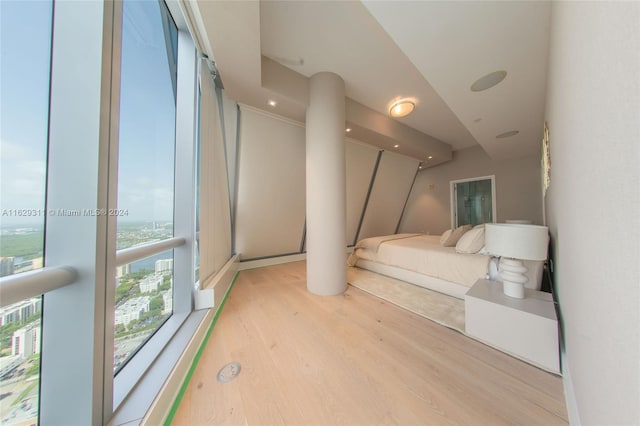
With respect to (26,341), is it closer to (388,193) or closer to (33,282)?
(33,282)

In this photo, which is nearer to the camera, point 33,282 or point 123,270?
point 33,282

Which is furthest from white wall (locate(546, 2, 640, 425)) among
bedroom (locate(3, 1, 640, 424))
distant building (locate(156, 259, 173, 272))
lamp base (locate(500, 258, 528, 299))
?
distant building (locate(156, 259, 173, 272))

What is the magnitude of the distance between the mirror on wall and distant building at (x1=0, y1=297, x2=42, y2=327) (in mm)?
6320

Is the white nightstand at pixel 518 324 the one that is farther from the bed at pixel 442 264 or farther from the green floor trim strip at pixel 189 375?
the green floor trim strip at pixel 189 375

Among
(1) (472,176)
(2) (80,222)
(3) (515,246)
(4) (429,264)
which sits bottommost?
(4) (429,264)

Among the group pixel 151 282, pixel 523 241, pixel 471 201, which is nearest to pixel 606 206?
pixel 523 241

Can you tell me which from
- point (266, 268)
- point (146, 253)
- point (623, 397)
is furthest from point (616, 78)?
point (266, 268)

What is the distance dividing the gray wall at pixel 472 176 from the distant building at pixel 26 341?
20.7 ft

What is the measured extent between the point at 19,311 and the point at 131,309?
568 millimetres

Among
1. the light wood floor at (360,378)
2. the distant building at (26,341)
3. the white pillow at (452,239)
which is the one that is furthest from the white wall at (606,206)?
the white pillow at (452,239)

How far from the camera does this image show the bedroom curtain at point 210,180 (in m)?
1.80

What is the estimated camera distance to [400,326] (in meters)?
1.67

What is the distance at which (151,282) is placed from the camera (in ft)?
4.45

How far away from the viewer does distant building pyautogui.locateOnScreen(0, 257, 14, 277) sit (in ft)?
1.81
